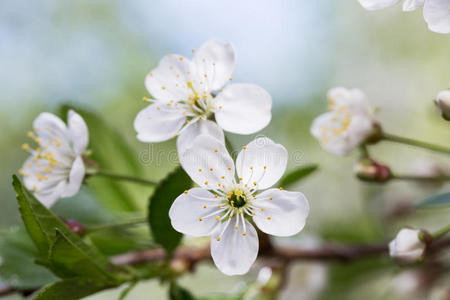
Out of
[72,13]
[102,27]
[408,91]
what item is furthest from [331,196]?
[72,13]

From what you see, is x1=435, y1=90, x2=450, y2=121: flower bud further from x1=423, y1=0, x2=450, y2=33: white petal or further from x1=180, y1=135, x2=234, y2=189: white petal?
x1=180, y1=135, x2=234, y2=189: white petal

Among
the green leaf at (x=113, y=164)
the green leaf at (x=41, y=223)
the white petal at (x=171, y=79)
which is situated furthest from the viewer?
the green leaf at (x=113, y=164)

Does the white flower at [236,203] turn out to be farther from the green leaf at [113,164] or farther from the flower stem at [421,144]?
the green leaf at [113,164]

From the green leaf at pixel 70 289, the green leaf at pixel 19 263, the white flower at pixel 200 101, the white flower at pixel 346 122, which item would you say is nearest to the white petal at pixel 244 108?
the white flower at pixel 200 101

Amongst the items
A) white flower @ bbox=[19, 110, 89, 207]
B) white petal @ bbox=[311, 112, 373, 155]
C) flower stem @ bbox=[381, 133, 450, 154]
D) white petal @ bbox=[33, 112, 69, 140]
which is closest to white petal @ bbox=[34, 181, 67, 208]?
white flower @ bbox=[19, 110, 89, 207]

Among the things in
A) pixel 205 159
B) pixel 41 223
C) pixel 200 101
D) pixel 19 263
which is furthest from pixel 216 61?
pixel 19 263

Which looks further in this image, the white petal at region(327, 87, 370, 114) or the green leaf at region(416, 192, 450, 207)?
the white petal at region(327, 87, 370, 114)
